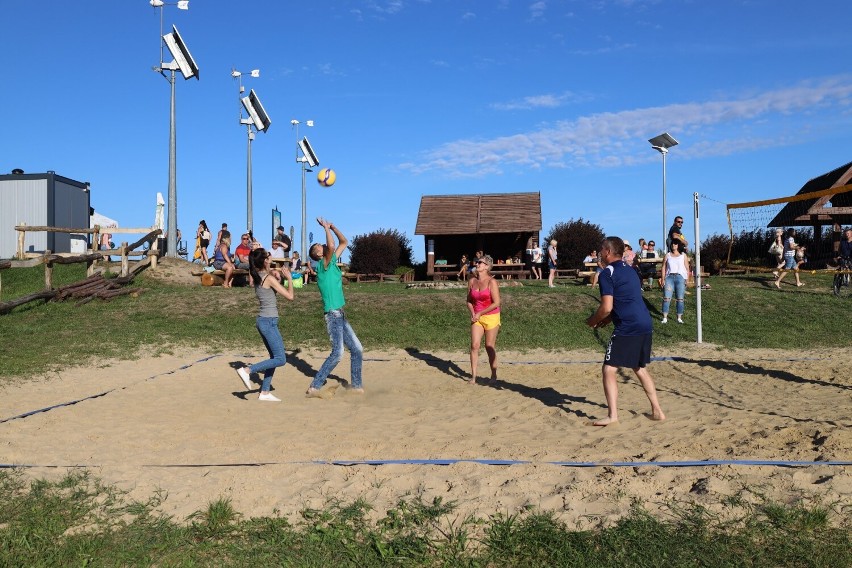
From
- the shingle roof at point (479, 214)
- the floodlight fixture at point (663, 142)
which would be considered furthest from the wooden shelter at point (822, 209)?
the shingle roof at point (479, 214)

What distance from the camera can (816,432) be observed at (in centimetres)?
609

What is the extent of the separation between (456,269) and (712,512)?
29.1m

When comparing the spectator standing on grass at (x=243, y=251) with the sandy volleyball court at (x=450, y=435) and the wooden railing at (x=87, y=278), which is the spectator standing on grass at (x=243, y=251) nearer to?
the wooden railing at (x=87, y=278)

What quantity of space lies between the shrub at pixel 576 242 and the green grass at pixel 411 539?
3086cm

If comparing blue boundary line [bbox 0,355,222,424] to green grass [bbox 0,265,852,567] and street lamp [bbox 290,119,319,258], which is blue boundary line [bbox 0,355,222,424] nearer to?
green grass [bbox 0,265,852,567]

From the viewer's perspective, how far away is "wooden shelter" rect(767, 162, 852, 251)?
20.2 m

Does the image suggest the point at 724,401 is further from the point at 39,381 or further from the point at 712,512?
the point at 39,381

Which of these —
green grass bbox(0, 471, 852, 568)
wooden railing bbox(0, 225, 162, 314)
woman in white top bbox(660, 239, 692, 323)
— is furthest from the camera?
wooden railing bbox(0, 225, 162, 314)

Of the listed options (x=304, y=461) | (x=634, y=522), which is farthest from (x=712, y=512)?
(x=304, y=461)

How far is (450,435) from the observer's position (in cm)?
677

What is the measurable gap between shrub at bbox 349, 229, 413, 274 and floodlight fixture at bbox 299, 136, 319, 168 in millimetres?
4692

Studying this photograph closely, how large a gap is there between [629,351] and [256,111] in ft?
87.5

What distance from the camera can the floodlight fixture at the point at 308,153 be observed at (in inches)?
1460

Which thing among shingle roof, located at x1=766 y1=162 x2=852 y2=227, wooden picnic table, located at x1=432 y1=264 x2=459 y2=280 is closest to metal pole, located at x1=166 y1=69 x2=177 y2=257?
wooden picnic table, located at x1=432 y1=264 x2=459 y2=280
